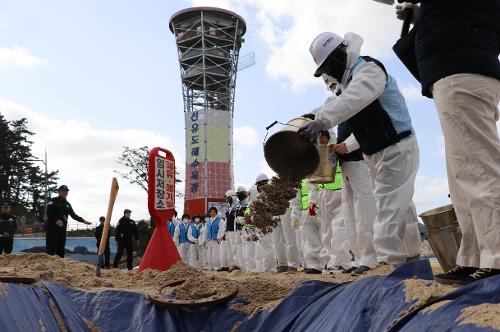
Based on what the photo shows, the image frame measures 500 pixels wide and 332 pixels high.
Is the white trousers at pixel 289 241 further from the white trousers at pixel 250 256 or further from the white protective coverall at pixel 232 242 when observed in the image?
the white protective coverall at pixel 232 242

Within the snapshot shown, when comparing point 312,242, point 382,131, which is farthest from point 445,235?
point 312,242

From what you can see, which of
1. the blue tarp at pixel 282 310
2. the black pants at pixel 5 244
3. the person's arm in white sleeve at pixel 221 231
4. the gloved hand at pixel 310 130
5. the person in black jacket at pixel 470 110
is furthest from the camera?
the person's arm in white sleeve at pixel 221 231

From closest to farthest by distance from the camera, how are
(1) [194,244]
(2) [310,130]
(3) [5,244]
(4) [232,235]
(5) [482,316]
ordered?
(5) [482,316], (2) [310,130], (3) [5,244], (4) [232,235], (1) [194,244]

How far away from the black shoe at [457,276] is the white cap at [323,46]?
2.17m

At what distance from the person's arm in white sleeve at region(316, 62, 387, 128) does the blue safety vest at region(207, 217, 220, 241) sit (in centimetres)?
1177

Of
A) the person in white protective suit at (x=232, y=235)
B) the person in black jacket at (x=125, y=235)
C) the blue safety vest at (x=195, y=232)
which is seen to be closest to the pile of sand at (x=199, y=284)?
the person in white protective suit at (x=232, y=235)

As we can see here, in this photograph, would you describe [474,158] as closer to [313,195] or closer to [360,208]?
[360,208]

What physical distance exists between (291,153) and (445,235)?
1.22 metres

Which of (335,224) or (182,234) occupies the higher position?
(335,224)

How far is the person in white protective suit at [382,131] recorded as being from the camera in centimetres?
347

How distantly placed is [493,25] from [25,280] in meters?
3.54

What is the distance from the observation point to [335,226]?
6105 mm

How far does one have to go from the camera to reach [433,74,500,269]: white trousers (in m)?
2.13

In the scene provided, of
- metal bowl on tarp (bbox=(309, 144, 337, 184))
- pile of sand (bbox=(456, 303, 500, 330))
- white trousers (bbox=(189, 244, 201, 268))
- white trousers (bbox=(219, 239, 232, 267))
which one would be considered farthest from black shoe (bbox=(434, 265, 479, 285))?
white trousers (bbox=(189, 244, 201, 268))
